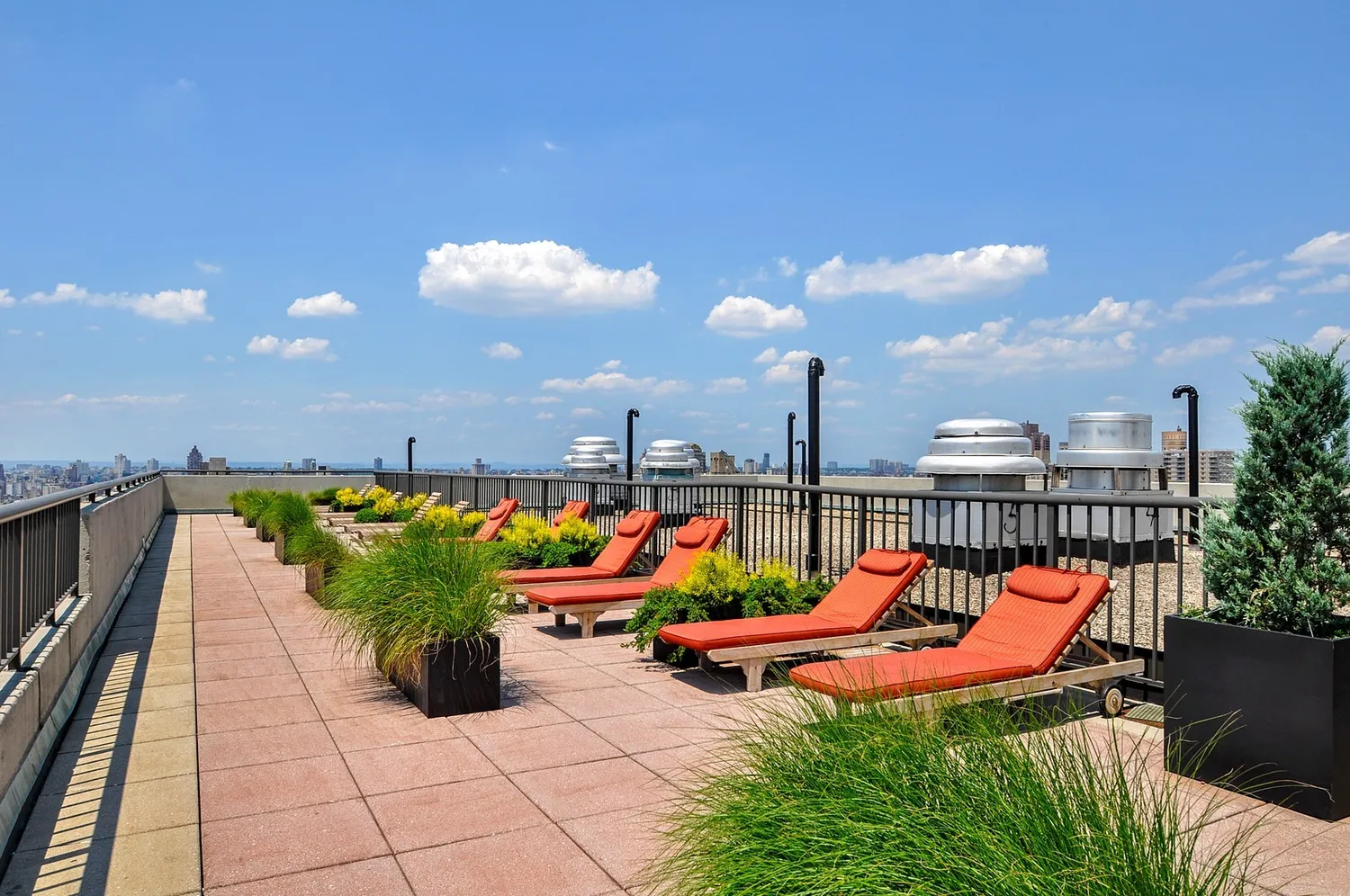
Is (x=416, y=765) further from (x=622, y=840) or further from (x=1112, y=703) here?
(x=1112, y=703)

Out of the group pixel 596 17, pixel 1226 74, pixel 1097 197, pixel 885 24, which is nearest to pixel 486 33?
pixel 596 17

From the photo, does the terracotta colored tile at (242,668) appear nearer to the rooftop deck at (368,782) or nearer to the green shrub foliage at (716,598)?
the rooftop deck at (368,782)

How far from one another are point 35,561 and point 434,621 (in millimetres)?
2366

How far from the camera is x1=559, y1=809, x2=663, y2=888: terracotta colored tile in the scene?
301 cm

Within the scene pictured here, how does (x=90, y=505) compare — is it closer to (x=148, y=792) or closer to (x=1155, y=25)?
(x=148, y=792)

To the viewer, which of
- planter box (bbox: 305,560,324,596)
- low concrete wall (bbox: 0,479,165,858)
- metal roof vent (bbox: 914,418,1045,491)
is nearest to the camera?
low concrete wall (bbox: 0,479,165,858)

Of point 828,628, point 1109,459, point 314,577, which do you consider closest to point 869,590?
point 828,628

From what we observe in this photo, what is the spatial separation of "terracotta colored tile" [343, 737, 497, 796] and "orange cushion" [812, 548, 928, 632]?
2.84 meters

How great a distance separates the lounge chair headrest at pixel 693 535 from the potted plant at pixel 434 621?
2947 millimetres

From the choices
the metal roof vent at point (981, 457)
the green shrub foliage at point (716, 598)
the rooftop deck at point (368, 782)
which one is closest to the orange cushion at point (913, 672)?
the rooftop deck at point (368, 782)

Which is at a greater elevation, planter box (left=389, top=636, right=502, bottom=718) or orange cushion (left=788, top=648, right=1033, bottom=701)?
orange cushion (left=788, top=648, right=1033, bottom=701)

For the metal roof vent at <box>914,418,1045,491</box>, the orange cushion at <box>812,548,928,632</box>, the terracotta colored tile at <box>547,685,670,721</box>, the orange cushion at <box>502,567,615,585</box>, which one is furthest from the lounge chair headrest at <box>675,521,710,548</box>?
the metal roof vent at <box>914,418,1045,491</box>

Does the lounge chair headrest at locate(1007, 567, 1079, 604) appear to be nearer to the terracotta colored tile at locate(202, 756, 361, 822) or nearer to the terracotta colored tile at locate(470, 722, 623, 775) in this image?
the terracotta colored tile at locate(470, 722, 623, 775)

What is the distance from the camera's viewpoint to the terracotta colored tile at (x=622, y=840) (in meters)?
3.01
